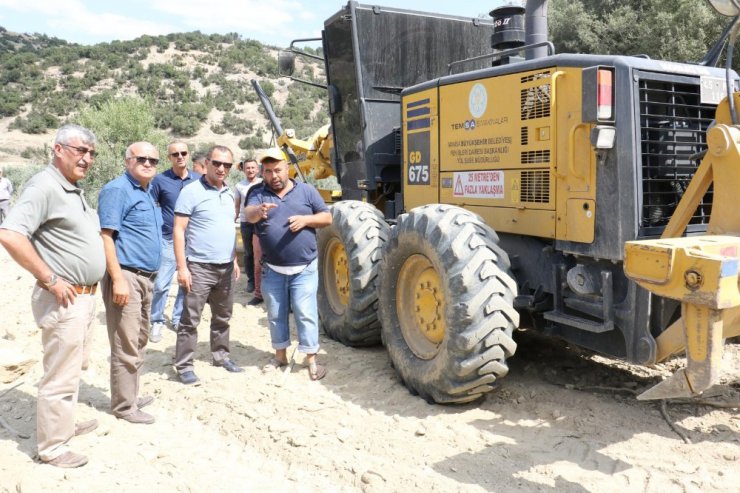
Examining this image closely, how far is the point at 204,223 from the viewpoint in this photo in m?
5.09

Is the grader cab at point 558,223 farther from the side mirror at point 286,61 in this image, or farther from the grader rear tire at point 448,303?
the side mirror at point 286,61

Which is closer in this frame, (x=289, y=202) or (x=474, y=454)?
(x=474, y=454)

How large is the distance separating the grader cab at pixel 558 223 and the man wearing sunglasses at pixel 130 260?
1692mm

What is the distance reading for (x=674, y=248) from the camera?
9.64ft

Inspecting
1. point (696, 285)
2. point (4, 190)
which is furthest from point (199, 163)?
point (4, 190)

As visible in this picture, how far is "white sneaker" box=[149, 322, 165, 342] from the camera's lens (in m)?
6.21

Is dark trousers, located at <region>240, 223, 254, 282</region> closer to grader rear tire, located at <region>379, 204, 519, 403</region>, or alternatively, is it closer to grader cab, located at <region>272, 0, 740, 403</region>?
grader cab, located at <region>272, 0, 740, 403</region>

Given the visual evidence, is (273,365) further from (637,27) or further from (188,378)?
(637,27)

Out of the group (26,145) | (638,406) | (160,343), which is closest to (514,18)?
(638,406)

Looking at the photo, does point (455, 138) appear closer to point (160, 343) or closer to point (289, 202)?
point (289, 202)

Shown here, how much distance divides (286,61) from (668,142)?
13.2ft

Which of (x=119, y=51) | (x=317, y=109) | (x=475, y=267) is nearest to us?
(x=475, y=267)

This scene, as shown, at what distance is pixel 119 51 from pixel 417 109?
171 ft

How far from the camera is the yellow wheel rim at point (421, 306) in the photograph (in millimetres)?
4477
